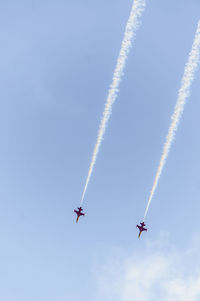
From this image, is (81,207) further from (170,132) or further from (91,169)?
(170,132)

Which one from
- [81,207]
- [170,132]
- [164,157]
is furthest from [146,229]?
[170,132]

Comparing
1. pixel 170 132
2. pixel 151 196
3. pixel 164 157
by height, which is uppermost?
pixel 170 132

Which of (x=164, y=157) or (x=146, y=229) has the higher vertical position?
(x=164, y=157)

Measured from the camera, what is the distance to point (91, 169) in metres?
41.3

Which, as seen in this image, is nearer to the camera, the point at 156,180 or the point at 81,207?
the point at 156,180

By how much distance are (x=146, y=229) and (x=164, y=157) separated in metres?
17.2

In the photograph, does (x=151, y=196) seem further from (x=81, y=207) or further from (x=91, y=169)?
(x=81, y=207)

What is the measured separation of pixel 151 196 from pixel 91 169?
927 centimetres

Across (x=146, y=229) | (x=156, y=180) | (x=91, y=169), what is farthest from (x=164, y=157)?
(x=146, y=229)

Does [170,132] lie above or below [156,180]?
above

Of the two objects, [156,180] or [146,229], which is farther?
[146,229]

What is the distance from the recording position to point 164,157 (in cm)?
4122

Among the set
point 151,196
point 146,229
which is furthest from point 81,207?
point 151,196

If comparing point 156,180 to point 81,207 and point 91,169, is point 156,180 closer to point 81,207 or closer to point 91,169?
point 91,169
